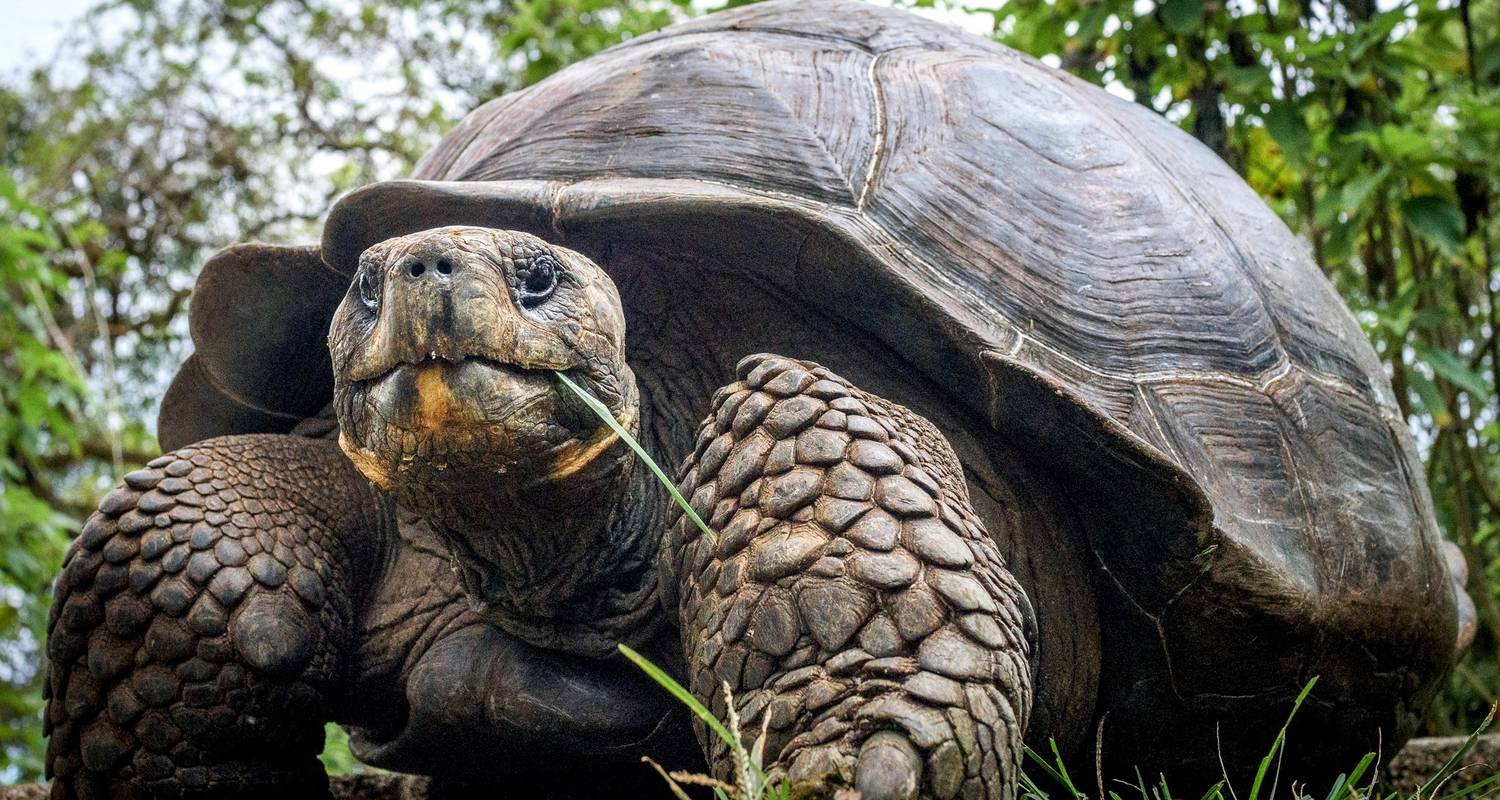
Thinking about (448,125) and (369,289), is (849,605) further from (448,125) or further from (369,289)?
(448,125)

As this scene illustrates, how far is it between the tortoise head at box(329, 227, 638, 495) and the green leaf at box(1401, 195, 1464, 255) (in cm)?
309

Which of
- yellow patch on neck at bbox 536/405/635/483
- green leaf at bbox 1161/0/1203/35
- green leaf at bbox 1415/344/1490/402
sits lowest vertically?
green leaf at bbox 1415/344/1490/402

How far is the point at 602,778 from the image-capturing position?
2.42 metres

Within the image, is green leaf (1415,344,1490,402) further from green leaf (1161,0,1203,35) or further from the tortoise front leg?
the tortoise front leg

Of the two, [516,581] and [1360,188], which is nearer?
[516,581]

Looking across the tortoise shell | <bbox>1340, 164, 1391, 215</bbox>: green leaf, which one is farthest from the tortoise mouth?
<bbox>1340, 164, 1391, 215</bbox>: green leaf

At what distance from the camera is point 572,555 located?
224 centimetres

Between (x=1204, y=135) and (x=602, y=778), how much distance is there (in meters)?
3.27

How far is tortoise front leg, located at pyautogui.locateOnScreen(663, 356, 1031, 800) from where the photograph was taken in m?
1.67

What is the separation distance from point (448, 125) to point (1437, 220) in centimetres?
558

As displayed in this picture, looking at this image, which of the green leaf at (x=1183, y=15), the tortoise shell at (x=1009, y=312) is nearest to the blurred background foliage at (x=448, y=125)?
the green leaf at (x=1183, y=15)

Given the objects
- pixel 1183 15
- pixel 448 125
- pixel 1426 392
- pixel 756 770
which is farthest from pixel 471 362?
pixel 448 125

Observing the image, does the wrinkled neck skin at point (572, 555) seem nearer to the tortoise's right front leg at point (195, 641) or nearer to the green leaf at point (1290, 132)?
the tortoise's right front leg at point (195, 641)

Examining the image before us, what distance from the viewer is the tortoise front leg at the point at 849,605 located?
167 cm
